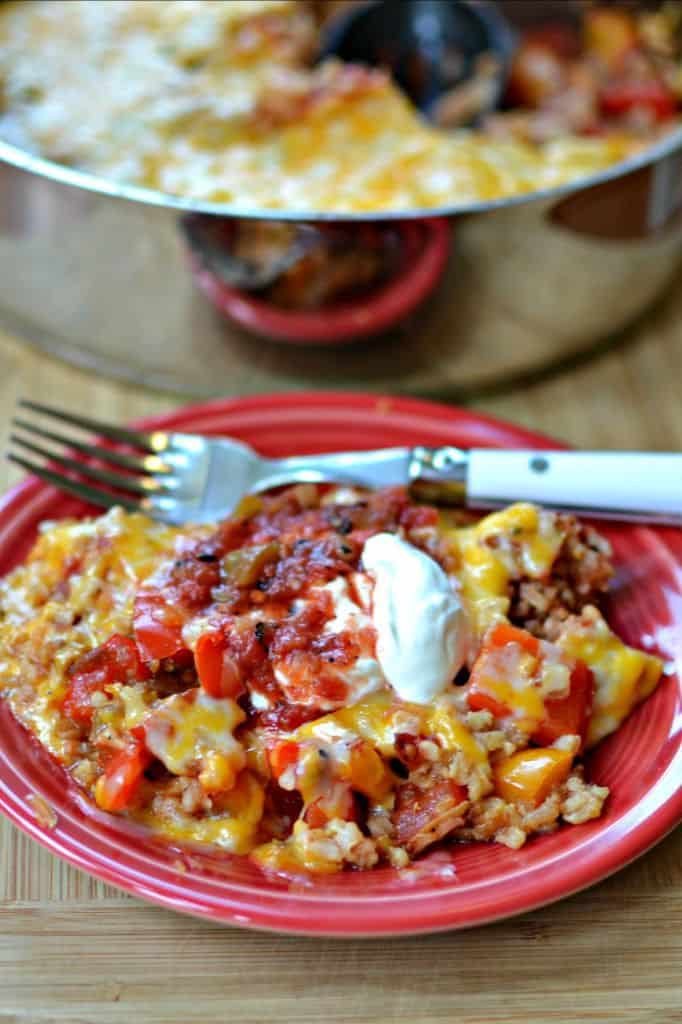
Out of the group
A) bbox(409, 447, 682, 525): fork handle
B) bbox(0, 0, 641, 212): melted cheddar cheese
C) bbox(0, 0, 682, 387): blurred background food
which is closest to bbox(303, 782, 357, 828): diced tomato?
bbox(409, 447, 682, 525): fork handle

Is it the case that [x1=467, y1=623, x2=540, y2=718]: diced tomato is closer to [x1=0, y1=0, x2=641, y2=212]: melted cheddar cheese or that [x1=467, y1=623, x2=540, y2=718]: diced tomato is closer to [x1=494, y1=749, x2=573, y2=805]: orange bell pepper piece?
[x1=494, y1=749, x2=573, y2=805]: orange bell pepper piece

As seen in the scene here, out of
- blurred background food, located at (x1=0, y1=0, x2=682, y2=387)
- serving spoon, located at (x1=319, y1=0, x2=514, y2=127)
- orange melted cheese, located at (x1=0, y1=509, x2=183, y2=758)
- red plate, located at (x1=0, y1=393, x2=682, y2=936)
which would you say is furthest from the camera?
serving spoon, located at (x1=319, y1=0, x2=514, y2=127)

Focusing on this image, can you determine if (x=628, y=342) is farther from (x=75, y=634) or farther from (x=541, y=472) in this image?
(x=75, y=634)

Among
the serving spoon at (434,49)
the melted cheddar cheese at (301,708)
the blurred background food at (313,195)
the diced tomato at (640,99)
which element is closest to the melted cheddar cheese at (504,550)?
the melted cheddar cheese at (301,708)

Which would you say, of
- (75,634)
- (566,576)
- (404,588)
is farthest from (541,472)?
(75,634)

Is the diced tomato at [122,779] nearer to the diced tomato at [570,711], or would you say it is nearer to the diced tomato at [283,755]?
the diced tomato at [283,755]

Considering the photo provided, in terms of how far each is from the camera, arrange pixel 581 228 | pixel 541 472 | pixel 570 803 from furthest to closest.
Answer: pixel 581 228 < pixel 541 472 < pixel 570 803
